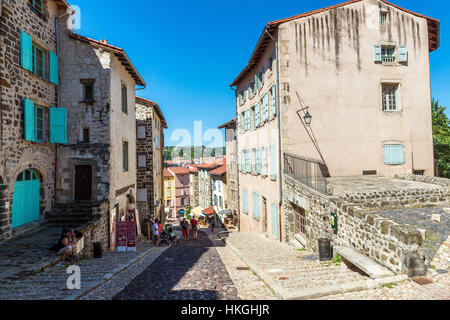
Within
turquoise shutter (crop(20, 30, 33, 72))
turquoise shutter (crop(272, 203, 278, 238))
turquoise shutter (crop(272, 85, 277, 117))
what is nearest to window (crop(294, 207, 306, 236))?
turquoise shutter (crop(272, 203, 278, 238))

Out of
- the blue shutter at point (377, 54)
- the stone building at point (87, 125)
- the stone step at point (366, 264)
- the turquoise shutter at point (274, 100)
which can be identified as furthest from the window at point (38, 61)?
the blue shutter at point (377, 54)

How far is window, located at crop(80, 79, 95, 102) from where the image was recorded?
12755 millimetres

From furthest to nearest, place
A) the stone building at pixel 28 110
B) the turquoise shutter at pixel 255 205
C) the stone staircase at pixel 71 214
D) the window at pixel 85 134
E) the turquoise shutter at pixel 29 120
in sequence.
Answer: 1. the turquoise shutter at pixel 255 205
2. the window at pixel 85 134
3. the stone staircase at pixel 71 214
4. the turquoise shutter at pixel 29 120
5. the stone building at pixel 28 110

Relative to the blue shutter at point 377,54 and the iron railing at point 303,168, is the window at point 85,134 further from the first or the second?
the blue shutter at point 377,54

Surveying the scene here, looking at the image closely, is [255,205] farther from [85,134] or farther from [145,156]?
[85,134]

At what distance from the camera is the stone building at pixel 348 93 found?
1295 centimetres

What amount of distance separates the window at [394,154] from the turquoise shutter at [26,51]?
591 inches

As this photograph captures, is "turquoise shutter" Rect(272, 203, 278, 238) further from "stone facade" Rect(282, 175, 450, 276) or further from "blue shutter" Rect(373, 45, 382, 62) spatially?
"blue shutter" Rect(373, 45, 382, 62)

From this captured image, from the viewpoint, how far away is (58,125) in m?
12.0

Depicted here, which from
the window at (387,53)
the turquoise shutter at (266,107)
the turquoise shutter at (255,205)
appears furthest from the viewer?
the turquoise shutter at (255,205)

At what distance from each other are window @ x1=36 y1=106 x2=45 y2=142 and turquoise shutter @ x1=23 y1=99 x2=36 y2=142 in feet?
2.23

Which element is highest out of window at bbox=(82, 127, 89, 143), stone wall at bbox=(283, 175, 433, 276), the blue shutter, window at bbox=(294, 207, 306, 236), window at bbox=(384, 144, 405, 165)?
the blue shutter
